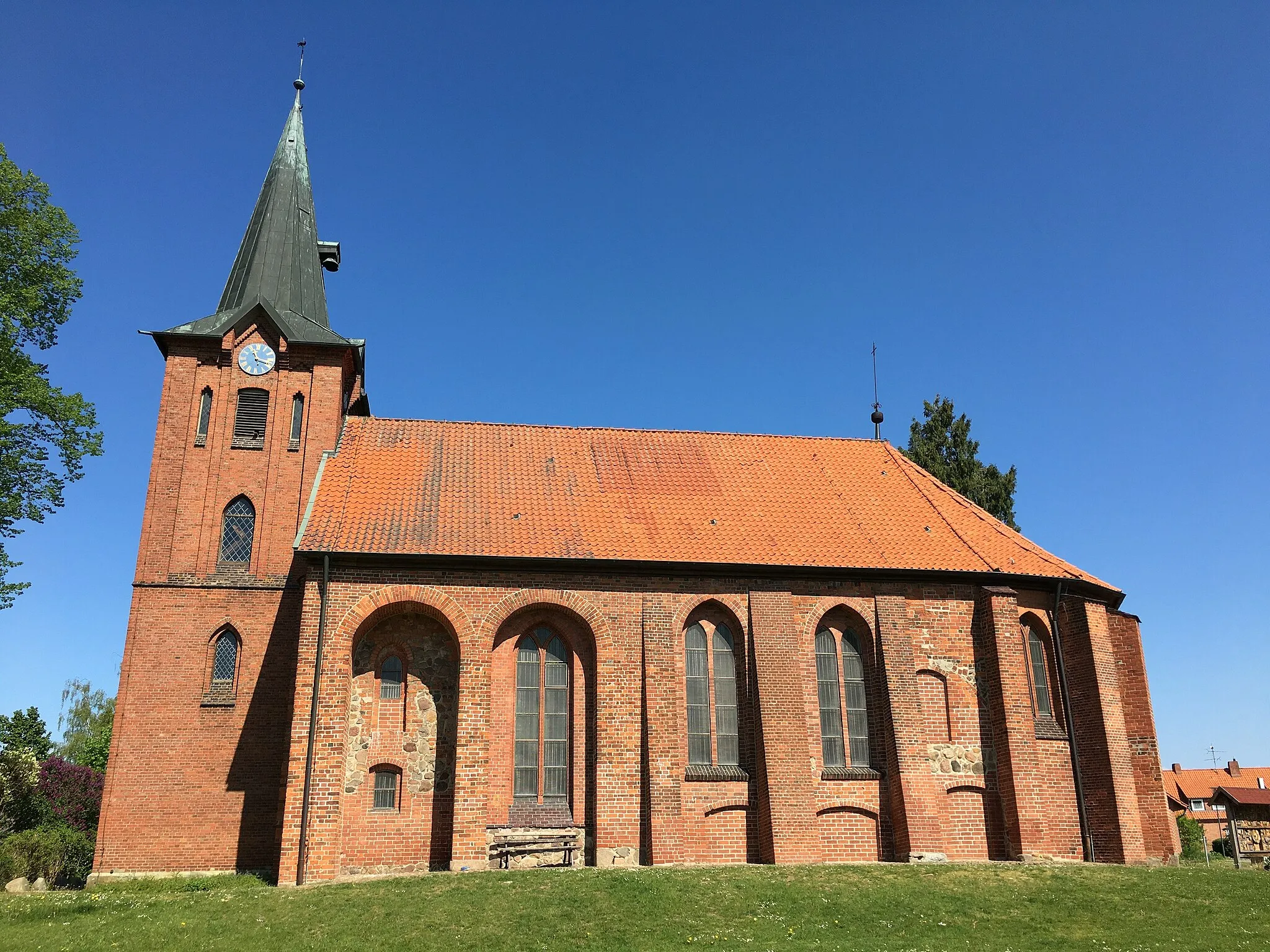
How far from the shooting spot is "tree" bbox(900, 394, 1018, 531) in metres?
34.2

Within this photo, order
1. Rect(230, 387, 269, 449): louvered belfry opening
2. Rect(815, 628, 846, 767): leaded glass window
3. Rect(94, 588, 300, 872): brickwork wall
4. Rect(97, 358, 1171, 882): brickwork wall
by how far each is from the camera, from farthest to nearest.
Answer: Rect(230, 387, 269, 449): louvered belfry opening < Rect(815, 628, 846, 767): leaded glass window < Rect(94, 588, 300, 872): brickwork wall < Rect(97, 358, 1171, 882): brickwork wall

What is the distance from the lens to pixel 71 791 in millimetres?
31625

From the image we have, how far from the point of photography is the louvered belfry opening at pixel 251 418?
2208 centimetres

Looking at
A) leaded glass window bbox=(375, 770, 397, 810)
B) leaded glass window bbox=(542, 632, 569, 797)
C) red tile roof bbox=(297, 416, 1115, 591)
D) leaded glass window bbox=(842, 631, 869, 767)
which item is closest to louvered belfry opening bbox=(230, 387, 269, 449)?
red tile roof bbox=(297, 416, 1115, 591)

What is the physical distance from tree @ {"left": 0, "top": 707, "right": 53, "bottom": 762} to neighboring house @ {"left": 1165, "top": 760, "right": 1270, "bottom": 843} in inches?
2357

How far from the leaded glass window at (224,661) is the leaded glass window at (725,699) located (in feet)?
33.0

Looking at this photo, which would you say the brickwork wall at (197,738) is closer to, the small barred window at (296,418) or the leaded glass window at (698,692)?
the small barred window at (296,418)

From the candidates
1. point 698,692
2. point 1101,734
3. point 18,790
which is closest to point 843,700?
point 698,692

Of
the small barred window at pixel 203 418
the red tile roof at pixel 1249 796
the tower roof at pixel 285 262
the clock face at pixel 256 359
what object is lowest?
the red tile roof at pixel 1249 796

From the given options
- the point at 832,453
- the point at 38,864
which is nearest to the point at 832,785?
the point at 832,453

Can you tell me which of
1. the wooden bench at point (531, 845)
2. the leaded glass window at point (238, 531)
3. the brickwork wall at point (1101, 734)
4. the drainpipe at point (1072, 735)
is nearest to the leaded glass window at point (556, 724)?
the wooden bench at point (531, 845)

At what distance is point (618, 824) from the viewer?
727 inches

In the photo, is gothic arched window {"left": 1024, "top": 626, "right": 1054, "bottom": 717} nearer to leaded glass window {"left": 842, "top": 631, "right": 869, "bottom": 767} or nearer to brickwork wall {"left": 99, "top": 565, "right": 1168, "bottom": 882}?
brickwork wall {"left": 99, "top": 565, "right": 1168, "bottom": 882}

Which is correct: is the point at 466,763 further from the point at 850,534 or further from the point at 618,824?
the point at 850,534
